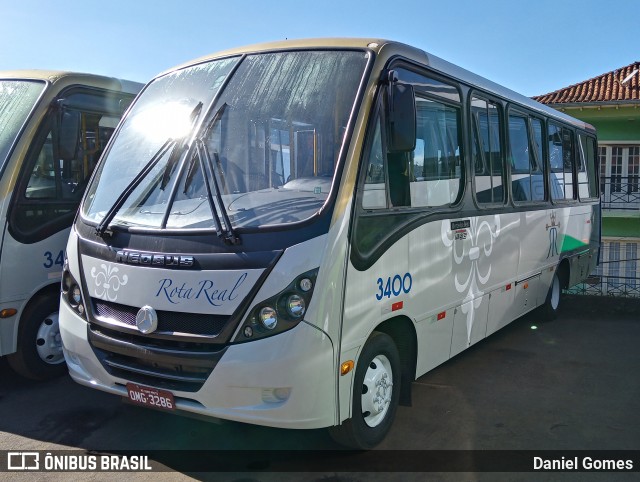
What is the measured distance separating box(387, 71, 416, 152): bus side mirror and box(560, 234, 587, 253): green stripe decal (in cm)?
584

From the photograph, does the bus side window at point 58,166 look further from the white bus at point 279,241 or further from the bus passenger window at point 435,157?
the bus passenger window at point 435,157

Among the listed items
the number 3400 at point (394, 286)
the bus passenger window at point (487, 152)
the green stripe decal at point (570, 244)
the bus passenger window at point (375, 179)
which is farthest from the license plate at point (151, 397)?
the green stripe decal at point (570, 244)

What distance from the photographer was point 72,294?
14.2ft

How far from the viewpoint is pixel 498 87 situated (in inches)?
255

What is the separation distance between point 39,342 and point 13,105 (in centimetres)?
236

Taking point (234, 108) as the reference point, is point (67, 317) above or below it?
below

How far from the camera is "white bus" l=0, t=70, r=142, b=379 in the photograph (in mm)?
5355

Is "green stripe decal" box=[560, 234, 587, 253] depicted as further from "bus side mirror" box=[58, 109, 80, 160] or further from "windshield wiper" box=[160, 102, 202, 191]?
"bus side mirror" box=[58, 109, 80, 160]

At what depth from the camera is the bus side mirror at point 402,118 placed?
401 centimetres

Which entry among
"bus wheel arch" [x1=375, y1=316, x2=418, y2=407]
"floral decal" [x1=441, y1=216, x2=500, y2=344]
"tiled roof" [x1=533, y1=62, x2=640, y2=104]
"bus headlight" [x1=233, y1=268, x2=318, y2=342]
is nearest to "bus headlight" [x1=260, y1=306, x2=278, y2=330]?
"bus headlight" [x1=233, y1=268, x2=318, y2=342]

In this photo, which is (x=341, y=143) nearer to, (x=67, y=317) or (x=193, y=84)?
(x=193, y=84)

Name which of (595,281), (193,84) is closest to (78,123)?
(193,84)

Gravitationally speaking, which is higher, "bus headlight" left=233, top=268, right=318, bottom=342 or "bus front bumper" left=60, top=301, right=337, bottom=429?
"bus headlight" left=233, top=268, right=318, bottom=342

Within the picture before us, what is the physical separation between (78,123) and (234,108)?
2.57m
